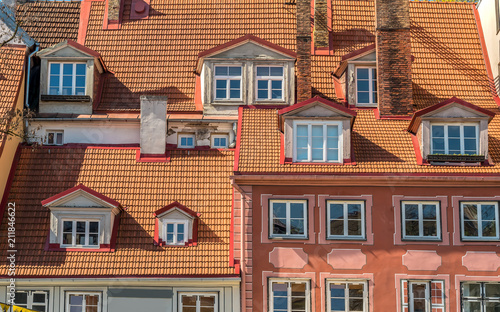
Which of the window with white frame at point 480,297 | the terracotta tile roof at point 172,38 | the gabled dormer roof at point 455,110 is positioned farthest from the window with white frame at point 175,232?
the window with white frame at point 480,297

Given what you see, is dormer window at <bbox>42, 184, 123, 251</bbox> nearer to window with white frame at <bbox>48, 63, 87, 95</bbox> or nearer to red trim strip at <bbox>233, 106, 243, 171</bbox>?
red trim strip at <bbox>233, 106, 243, 171</bbox>

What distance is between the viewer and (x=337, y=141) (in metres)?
29.4

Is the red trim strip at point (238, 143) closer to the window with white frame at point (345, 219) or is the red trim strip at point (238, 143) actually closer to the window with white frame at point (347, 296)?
the window with white frame at point (345, 219)

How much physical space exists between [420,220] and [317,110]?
483 centimetres

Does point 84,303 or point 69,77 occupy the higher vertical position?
point 69,77

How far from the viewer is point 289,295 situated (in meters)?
27.9

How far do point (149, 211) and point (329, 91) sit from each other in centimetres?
893

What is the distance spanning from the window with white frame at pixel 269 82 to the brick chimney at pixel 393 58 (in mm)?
3676

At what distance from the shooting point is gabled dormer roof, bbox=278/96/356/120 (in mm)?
29344

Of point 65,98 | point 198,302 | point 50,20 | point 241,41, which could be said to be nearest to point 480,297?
point 198,302

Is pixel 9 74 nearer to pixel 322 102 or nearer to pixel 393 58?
pixel 322 102

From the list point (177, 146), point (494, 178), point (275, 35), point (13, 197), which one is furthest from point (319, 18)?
point (13, 197)

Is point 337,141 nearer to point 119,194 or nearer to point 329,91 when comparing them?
point 329,91

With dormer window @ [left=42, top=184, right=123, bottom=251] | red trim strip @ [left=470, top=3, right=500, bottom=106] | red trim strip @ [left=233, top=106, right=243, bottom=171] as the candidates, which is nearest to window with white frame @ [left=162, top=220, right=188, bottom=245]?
dormer window @ [left=42, top=184, right=123, bottom=251]
